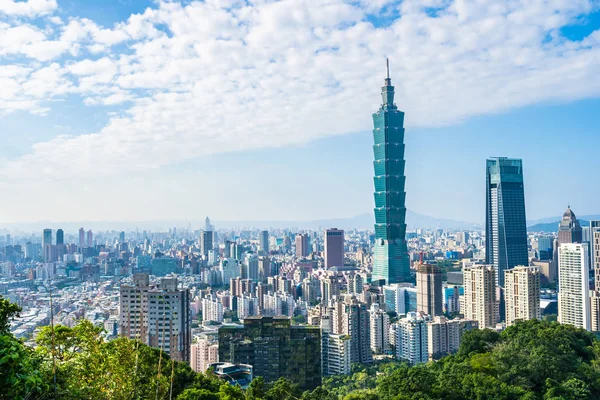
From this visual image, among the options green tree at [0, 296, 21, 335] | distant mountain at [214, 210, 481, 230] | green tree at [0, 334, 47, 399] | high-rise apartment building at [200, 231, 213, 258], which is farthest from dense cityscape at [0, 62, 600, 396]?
distant mountain at [214, 210, 481, 230]

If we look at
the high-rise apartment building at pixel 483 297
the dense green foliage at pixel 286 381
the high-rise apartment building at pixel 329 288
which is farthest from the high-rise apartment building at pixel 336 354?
the high-rise apartment building at pixel 329 288

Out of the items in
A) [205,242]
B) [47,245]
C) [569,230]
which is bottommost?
[205,242]

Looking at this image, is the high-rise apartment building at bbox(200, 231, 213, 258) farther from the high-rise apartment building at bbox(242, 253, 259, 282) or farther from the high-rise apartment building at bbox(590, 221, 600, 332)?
the high-rise apartment building at bbox(590, 221, 600, 332)

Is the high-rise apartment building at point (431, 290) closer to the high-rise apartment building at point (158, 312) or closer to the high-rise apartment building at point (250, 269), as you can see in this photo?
the high-rise apartment building at point (158, 312)

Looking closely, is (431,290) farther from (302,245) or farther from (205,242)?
(205,242)

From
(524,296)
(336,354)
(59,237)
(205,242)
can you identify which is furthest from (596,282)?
(205,242)

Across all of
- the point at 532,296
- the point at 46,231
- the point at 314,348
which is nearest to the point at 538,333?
the point at 314,348
